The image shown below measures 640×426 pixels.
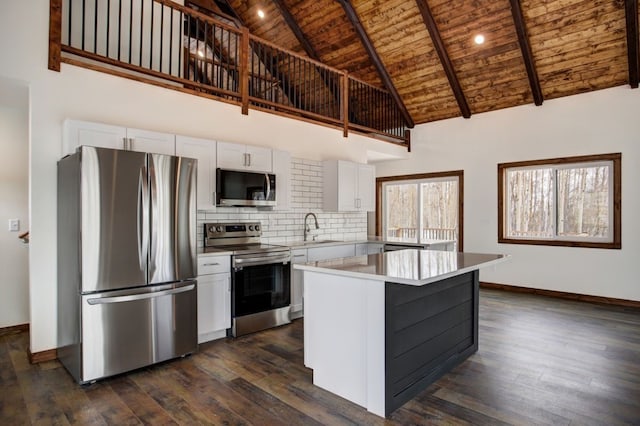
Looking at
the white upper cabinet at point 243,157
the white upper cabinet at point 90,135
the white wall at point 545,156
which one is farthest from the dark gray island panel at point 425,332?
the white wall at point 545,156

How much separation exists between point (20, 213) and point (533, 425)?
5134 mm

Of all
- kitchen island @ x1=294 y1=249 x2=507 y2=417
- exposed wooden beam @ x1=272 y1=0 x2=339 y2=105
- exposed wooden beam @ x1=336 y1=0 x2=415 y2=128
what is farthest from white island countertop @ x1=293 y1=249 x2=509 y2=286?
exposed wooden beam @ x1=336 y1=0 x2=415 y2=128

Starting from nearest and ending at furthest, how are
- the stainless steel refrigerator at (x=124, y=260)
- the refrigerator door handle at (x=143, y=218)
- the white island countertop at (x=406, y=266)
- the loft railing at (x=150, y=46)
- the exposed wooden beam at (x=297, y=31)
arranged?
the white island countertop at (x=406, y=266) → the stainless steel refrigerator at (x=124, y=260) → the refrigerator door handle at (x=143, y=218) → the loft railing at (x=150, y=46) → the exposed wooden beam at (x=297, y=31)

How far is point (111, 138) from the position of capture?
3332 mm

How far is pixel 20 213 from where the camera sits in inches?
161

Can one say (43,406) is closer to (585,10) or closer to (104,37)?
(104,37)

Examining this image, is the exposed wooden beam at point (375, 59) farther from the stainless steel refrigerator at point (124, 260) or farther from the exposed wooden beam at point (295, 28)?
the stainless steel refrigerator at point (124, 260)

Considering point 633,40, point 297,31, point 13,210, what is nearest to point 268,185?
point 13,210

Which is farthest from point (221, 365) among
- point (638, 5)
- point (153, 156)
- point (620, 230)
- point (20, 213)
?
point (638, 5)

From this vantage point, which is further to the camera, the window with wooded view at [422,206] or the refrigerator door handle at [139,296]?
the window with wooded view at [422,206]

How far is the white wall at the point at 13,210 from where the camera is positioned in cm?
396

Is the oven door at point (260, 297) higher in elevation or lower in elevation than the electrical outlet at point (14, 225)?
lower

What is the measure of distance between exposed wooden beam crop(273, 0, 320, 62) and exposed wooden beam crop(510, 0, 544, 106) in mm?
3337

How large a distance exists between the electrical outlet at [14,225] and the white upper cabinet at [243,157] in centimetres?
231
